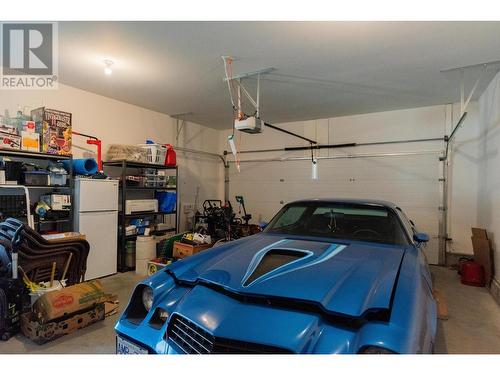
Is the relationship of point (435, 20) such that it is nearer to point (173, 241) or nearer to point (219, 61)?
point (219, 61)

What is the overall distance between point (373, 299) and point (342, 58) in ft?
9.86

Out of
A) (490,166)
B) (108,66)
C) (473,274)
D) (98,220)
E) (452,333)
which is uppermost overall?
(108,66)

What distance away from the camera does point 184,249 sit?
4.45 metres

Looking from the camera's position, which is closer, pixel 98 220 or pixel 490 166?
pixel 490 166

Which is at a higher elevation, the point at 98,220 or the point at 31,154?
the point at 31,154

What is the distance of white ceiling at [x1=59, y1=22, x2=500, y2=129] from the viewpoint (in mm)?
2830

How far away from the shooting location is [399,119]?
18.8ft

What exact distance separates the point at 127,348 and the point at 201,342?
20.0 inches

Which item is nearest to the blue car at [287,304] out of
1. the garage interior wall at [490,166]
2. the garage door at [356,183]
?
the garage interior wall at [490,166]

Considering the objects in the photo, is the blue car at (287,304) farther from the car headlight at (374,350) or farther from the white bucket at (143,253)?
the white bucket at (143,253)

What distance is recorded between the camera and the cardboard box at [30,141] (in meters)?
3.58

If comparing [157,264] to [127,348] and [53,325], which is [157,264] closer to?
[53,325]

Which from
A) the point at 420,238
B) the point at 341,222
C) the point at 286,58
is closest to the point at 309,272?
the point at 341,222
